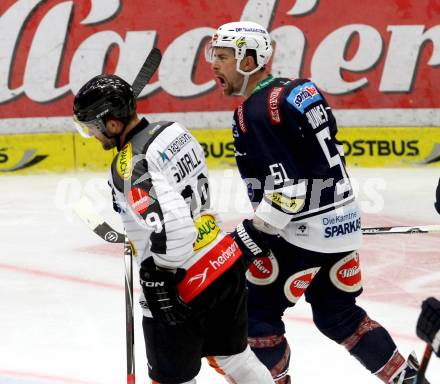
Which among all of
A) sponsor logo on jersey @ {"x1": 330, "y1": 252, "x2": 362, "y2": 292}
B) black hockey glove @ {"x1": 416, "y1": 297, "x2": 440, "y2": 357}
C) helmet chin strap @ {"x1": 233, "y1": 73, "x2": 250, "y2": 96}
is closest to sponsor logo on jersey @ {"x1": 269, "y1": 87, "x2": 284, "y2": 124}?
helmet chin strap @ {"x1": 233, "y1": 73, "x2": 250, "y2": 96}

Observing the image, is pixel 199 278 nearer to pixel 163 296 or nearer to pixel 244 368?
pixel 163 296

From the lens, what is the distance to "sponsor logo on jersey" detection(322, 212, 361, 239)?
332cm

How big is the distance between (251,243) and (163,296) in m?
0.63

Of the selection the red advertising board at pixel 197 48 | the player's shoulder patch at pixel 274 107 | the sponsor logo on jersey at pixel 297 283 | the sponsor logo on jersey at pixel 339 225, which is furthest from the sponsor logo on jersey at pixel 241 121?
the red advertising board at pixel 197 48

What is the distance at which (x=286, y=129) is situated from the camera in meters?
3.17

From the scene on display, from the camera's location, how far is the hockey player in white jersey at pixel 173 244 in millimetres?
2648

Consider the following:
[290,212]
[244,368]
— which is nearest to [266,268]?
[290,212]

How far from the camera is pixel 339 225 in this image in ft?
11.0

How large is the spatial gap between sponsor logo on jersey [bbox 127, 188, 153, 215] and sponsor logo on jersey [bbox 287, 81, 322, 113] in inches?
29.3

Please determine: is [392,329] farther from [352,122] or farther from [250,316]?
[352,122]

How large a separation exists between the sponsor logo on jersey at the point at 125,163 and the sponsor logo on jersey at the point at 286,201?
64cm

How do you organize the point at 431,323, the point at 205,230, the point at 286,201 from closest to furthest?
the point at 431,323
the point at 205,230
the point at 286,201

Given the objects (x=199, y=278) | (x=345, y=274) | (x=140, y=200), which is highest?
(x=140, y=200)

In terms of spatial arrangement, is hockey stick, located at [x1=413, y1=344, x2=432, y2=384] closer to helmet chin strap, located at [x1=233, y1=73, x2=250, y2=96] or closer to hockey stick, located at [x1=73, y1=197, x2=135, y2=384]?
hockey stick, located at [x1=73, y1=197, x2=135, y2=384]
